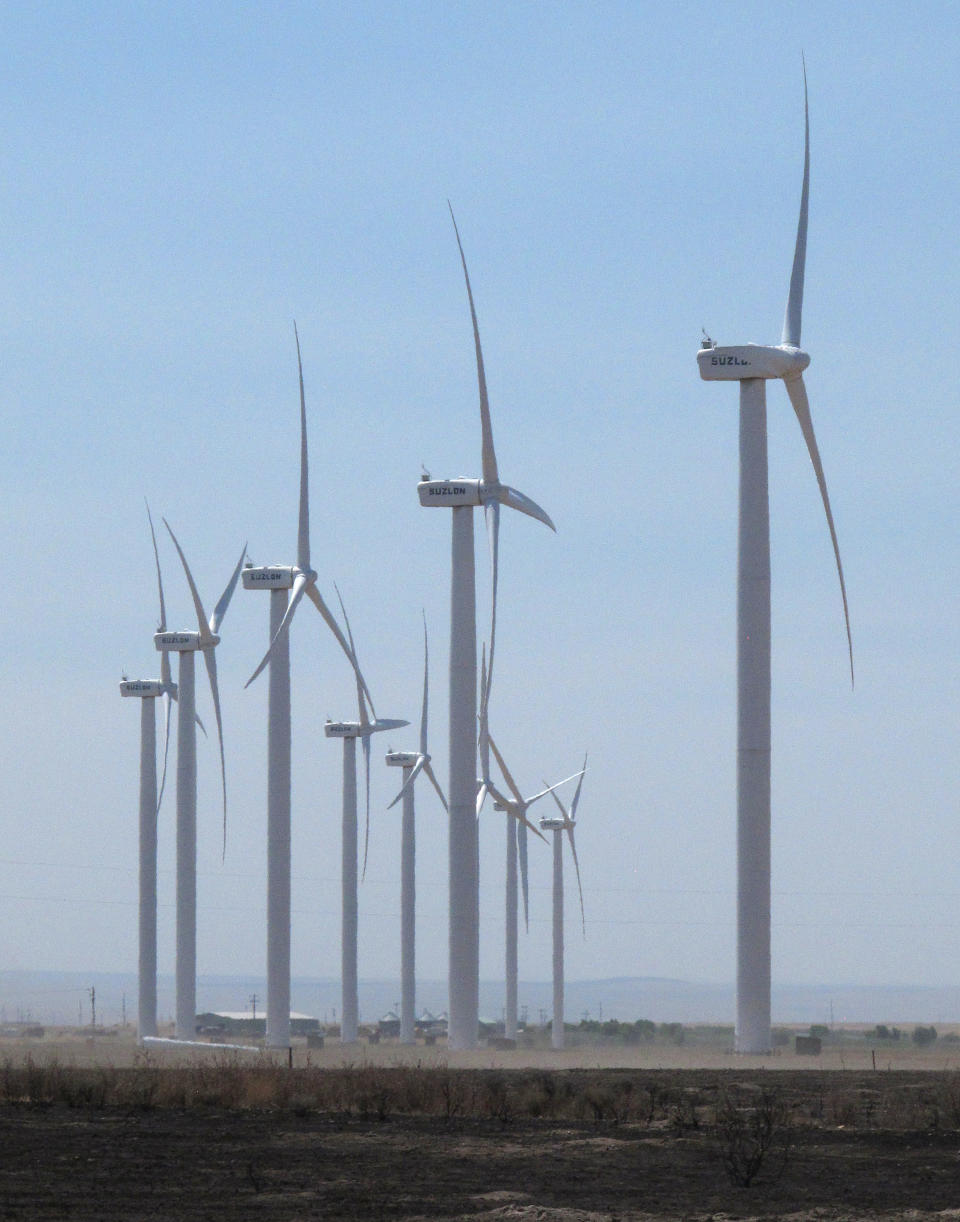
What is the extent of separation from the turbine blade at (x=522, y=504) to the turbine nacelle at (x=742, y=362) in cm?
1089

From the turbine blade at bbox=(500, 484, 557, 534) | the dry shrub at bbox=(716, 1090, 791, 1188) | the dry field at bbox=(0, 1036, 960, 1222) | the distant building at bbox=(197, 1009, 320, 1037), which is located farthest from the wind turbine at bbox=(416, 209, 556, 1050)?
the distant building at bbox=(197, 1009, 320, 1037)

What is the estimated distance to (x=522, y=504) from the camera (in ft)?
204

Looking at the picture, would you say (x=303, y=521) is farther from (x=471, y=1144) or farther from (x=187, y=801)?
(x=471, y=1144)

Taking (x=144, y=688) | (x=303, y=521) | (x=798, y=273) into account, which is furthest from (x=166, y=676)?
(x=798, y=273)

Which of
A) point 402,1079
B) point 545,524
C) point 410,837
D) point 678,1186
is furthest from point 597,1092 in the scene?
point 410,837

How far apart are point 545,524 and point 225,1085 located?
29026mm

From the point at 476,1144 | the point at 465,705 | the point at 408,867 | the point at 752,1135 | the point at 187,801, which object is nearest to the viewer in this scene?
the point at 476,1144

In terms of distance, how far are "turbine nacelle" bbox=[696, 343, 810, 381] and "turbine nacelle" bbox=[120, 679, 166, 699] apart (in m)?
43.2

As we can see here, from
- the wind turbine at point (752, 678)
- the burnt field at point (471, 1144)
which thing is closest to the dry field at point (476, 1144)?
the burnt field at point (471, 1144)

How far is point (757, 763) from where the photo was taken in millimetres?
49156

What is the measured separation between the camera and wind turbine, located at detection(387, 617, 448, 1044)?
3760 inches

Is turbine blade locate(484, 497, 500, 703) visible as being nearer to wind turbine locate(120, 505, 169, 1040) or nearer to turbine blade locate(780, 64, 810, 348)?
turbine blade locate(780, 64, 810, 348)

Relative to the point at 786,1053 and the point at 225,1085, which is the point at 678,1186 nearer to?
the point at 225,1085

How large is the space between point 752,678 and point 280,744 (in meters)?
24.3
